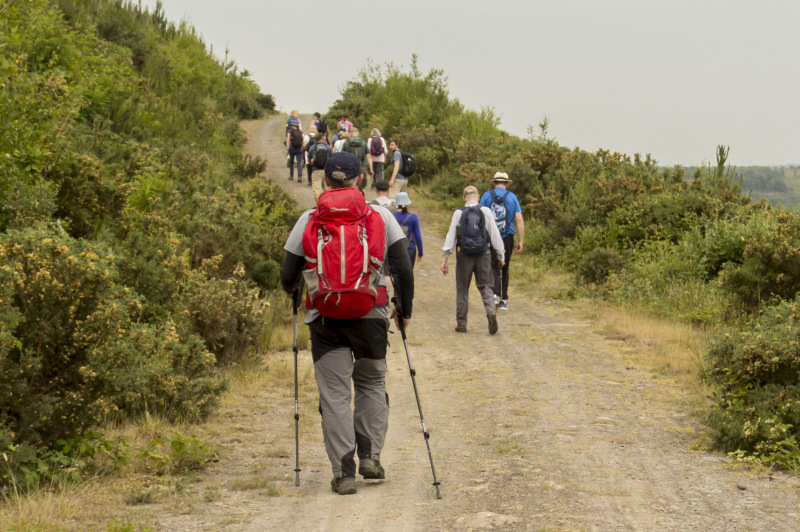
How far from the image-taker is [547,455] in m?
6.54

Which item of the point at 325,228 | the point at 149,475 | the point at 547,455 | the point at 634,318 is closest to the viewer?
the point at 325,228

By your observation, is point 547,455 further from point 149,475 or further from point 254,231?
point 254,231

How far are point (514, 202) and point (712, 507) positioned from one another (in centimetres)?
829

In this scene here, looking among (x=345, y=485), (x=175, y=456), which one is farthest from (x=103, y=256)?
(x=345, y=485)

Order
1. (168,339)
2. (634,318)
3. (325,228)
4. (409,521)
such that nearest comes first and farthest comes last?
(409,521), (325,228), (168,339), (634,318)

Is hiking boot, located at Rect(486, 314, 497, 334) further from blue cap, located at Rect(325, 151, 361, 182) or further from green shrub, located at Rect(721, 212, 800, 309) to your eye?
blue cap, located at Rect(325, 151, 361, 182)

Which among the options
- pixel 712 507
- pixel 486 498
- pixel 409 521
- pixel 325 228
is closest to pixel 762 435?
pixel 712 507

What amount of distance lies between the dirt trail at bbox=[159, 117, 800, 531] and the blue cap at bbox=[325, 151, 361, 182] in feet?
7.11

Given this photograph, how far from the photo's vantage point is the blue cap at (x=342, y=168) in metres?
5.64

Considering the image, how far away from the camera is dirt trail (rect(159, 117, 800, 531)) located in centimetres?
510

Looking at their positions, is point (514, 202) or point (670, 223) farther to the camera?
point (670, 223)

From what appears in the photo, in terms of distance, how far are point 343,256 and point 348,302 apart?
303mm

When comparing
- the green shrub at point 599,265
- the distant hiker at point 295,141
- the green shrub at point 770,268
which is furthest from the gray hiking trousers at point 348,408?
the distant hiker at point 295,141

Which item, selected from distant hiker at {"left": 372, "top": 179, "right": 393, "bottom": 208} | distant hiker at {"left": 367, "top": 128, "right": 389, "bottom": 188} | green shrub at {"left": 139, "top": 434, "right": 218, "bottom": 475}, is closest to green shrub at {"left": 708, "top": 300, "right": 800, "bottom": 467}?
green shrub at {"left": 139, "top": 434, "right": 218, "bottom": 475}
